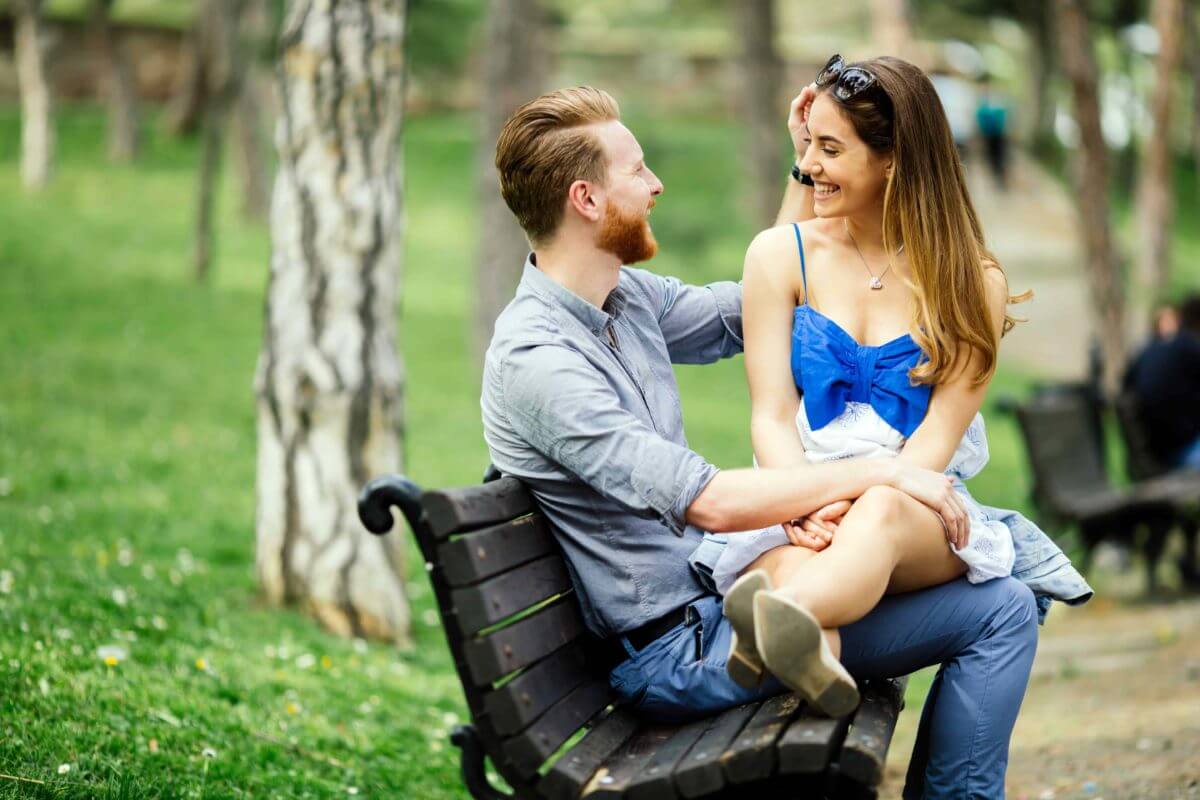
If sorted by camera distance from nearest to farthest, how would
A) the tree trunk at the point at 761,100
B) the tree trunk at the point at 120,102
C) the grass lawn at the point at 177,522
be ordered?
the grass lawn at the point at 177,522 → the tree trunk at the point at 761,100 → the tree trunk at the point at 120,102

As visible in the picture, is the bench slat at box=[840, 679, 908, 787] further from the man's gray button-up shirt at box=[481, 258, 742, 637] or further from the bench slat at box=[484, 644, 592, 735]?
the bench slat at box=[484, 644, 592, 735]

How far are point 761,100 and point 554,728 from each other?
18723 millimetres

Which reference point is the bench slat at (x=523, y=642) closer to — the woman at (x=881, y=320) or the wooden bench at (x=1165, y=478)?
the woman at (x=881, y=320)

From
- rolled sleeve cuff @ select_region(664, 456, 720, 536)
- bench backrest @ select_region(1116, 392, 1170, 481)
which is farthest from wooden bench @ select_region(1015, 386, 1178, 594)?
rolled sleeve cuff @ select_region(664, 456, 720, 536)

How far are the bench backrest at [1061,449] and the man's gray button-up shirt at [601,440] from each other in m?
6.17

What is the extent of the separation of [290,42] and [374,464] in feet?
5.96

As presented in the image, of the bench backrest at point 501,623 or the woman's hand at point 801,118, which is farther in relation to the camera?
the woman's hand at point 801,118

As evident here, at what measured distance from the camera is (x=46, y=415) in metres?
10.5

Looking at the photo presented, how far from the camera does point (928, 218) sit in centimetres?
368

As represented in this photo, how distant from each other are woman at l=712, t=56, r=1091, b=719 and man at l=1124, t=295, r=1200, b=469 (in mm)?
6744

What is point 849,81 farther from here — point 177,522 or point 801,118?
point 177,522

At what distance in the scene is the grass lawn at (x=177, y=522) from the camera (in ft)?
14.2

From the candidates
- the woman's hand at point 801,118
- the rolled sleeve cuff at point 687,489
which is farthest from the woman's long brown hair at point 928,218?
the rolled sleeve cuff at point 687,489

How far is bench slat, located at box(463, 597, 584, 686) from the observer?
9.98 feet
